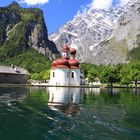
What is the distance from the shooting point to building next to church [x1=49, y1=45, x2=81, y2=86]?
143 m

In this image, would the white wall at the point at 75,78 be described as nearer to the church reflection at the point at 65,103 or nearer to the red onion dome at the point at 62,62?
the red onion dome at the point at 62,62

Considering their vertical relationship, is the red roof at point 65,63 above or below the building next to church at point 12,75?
above

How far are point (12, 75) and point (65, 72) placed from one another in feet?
83.1

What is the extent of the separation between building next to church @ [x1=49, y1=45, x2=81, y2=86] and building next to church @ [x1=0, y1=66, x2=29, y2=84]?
756 inches

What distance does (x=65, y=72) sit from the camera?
14400 centimetres

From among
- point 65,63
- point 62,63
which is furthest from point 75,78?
point 62,63

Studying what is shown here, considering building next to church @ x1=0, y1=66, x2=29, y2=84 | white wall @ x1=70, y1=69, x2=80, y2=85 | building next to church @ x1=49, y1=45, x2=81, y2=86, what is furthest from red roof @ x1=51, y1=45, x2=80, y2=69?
building next to church @ x1=0, y1=66, x2=29, y2=84

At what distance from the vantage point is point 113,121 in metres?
33.6

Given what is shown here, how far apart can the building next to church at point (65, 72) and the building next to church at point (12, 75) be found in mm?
19213

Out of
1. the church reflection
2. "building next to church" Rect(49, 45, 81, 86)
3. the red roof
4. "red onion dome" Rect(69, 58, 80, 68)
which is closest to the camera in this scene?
the church reflection

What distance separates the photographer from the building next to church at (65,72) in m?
143

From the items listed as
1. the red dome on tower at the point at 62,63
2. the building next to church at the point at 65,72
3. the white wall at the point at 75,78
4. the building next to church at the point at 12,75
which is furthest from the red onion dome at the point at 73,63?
the building next to church at the point at 12,75

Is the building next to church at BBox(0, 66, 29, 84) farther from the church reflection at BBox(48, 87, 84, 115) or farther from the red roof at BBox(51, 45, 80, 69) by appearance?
the church reflection at BBox(48, 87, 84, 115)

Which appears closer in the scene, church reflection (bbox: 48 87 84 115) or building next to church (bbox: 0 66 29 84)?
church reflection (bbox: 48 87 84 115)
